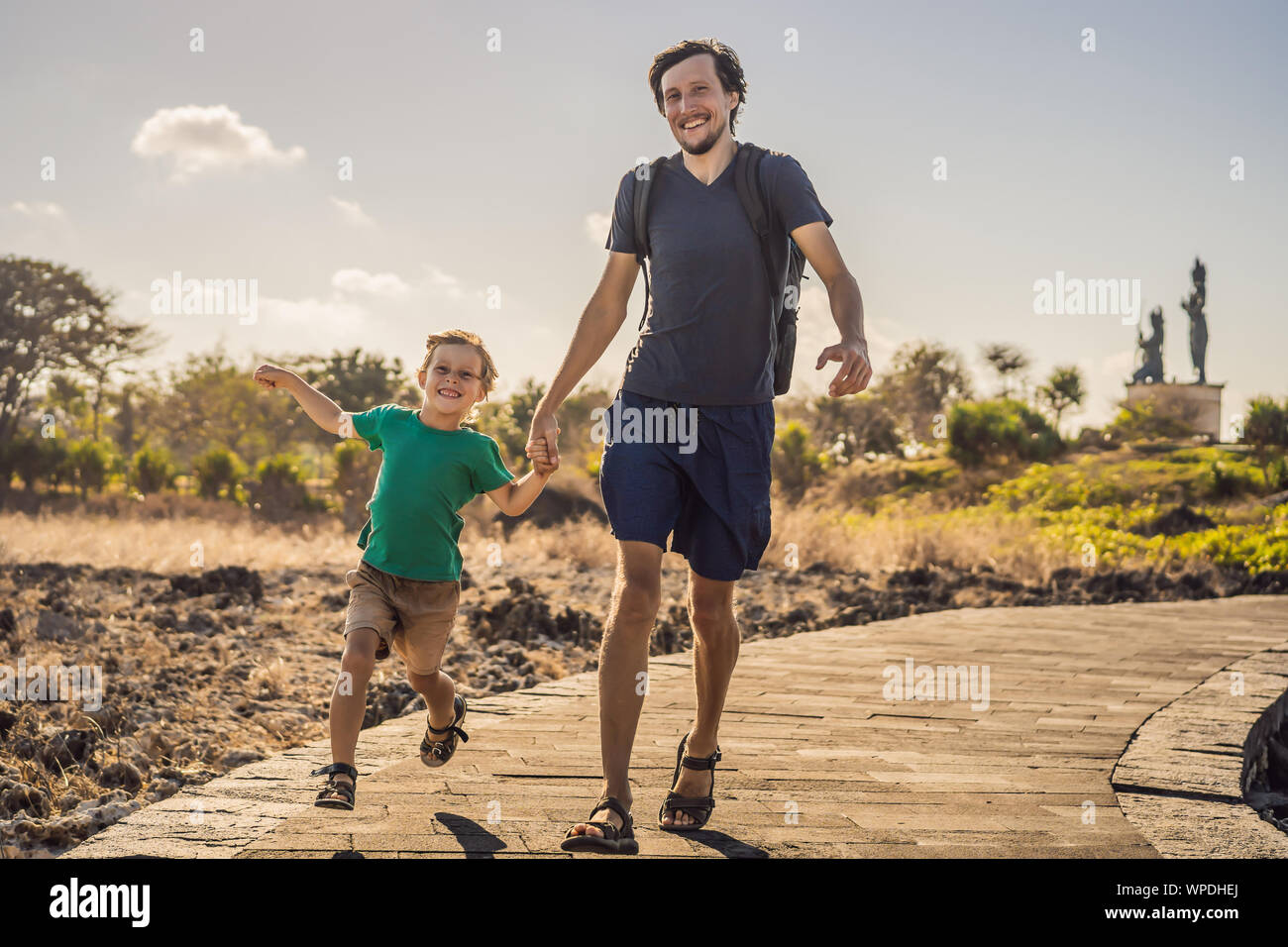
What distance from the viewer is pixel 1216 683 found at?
17.9ft

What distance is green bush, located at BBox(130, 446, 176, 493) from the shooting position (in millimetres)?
22703

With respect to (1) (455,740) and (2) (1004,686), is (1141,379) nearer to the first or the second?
(2) (1004,686)

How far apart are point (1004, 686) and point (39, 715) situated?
178 inches

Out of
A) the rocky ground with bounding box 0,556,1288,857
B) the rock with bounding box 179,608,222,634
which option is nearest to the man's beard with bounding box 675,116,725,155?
the rocky ground with bounding box 0,556,1288,857

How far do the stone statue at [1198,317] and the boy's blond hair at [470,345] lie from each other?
40.9m

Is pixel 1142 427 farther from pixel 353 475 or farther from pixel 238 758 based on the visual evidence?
pixel 238 758

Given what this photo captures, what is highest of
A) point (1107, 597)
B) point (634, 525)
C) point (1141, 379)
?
point (1141, 379)

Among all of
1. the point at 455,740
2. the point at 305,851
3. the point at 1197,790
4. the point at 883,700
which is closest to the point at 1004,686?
the point at 883,700

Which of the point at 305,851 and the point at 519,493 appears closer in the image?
the point at 305,851

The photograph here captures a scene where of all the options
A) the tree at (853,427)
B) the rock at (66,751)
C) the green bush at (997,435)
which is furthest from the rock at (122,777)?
the tree at (853,427)

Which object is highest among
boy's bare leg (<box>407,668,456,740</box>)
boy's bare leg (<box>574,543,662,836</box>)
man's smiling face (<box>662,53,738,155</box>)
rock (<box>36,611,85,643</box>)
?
man's smiling face (<box>662,53,738,155</box>)

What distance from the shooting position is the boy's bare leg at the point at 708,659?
304 cm

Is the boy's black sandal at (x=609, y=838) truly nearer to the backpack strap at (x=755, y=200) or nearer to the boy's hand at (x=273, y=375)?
the backpack strap at (x=755, y=200)

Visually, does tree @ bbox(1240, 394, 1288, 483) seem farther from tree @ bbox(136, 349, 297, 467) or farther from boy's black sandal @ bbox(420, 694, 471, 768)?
tree @ bbox(136, 349, 297, 467)
